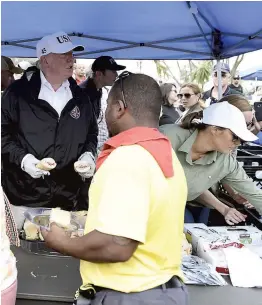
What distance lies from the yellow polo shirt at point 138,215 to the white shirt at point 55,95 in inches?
50.2

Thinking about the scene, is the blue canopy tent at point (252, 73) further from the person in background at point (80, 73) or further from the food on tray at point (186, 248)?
the food on tray at point (186, 248)

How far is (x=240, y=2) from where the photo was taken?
2.51 m

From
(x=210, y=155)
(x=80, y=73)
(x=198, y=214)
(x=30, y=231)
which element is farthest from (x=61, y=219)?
(x=80, y=73)

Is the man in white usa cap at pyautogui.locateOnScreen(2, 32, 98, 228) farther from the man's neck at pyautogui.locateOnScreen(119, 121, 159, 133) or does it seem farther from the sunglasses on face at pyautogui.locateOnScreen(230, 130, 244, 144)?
the man's neck at pyautogui.locateOnScreen(119, 121, 159, 133)

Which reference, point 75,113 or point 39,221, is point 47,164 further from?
point 75,113

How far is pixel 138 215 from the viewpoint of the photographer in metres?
1.07

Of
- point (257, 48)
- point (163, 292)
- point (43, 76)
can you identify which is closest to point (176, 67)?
point (257, 48)

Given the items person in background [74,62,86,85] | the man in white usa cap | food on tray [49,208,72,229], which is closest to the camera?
food on tray [49,208,72,229]

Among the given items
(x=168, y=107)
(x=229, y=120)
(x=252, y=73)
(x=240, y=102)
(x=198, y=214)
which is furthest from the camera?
(x=252, y=73)

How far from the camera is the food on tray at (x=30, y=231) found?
1.86 meters

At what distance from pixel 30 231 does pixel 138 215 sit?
944 millimetres

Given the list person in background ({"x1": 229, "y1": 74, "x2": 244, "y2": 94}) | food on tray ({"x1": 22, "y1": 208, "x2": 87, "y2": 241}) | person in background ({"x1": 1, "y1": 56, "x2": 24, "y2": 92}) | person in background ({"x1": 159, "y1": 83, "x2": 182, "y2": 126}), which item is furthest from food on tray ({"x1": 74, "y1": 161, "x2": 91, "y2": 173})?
person in background ({"x1": 229, "y1": 74, "x2": 244, "y2": 94})

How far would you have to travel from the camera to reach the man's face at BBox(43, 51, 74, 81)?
96.8 inches

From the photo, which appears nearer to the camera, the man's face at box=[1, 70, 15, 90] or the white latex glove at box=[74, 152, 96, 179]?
the white latex glove at box=[74, 152, 96, 179]
